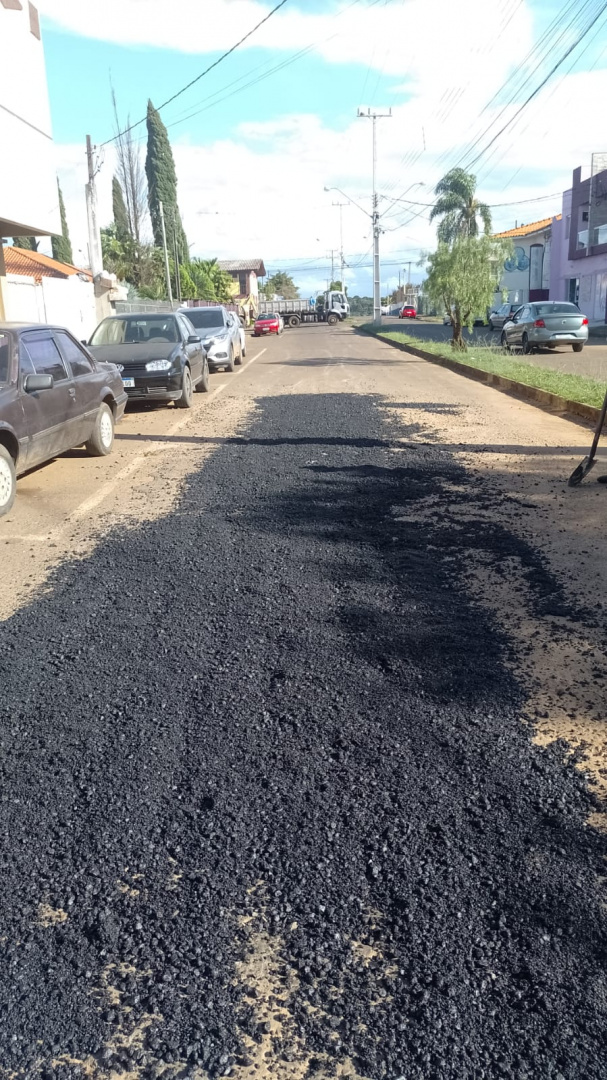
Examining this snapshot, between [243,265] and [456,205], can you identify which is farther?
[243,265]

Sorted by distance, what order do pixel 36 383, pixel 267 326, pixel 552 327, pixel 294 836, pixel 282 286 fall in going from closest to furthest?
pixel 294 836
pixel 36 383
pixel 552 327
pixel 267 326
pixel 282 286

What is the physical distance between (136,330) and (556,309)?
15260mm

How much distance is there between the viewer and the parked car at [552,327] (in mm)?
24828

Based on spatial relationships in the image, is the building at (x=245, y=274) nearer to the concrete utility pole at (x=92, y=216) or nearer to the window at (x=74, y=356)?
the concrete utility pole at (x=92, y=216)

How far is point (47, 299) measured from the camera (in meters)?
25.0

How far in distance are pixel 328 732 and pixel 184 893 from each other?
1.05 meters

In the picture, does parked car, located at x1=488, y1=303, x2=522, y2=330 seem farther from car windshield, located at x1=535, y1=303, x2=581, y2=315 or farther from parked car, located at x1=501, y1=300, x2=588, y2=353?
parked car, located at x1=501, y1=300, x2=588, y2=353

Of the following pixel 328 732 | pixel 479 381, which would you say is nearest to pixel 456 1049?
pixel 328 732

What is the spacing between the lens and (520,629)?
4.55 m

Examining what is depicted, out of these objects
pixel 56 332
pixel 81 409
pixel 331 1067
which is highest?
pixel 56 332

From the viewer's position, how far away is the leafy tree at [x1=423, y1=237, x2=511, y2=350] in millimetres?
24969

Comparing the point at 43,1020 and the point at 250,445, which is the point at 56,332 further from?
the point at 43,1020

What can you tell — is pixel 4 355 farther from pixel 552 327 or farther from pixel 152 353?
pixel 552 327

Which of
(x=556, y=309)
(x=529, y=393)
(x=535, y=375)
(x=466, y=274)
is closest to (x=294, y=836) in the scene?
(x=529, y=393)
